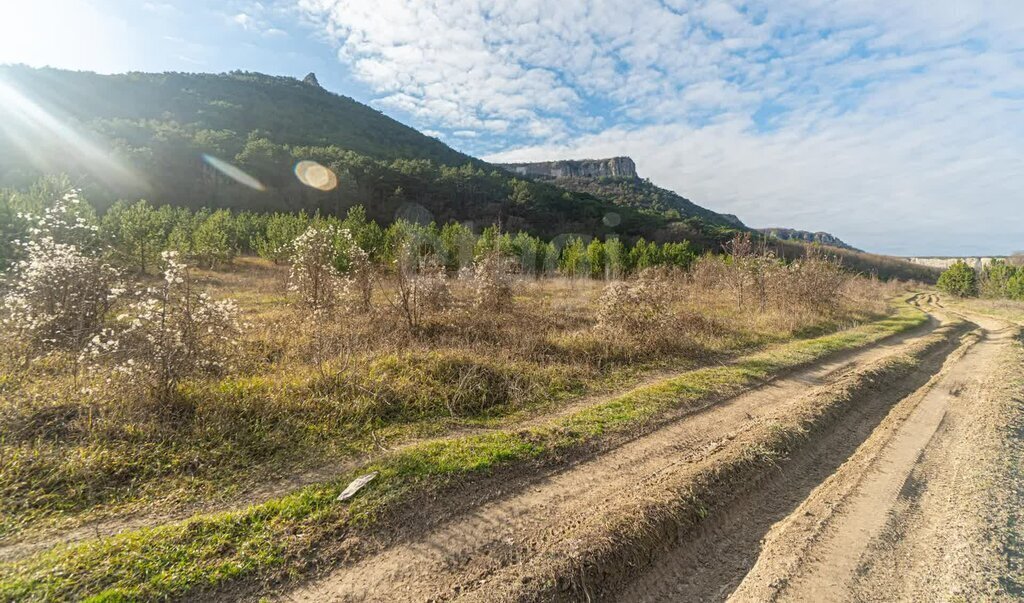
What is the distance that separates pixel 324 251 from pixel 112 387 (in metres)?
5.83

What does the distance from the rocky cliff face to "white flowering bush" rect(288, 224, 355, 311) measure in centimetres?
16365

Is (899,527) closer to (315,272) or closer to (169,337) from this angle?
(169,337)

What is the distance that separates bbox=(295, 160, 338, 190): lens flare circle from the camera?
232 feet

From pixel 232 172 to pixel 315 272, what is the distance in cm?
7424

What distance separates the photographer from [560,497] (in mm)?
4285

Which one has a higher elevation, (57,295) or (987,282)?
(987,282)

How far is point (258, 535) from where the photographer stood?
348 cm

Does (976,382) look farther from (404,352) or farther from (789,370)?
→ (404,352)

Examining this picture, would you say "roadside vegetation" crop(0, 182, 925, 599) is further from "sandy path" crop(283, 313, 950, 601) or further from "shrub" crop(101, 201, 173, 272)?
"shrub" crop(101, 201, 173, 272)

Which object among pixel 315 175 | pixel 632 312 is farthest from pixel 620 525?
pixel 315 175

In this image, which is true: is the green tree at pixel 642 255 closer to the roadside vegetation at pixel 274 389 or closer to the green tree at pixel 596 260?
the green tree at pixel 596 260

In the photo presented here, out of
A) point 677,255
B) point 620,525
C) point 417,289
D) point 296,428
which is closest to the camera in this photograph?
point 620,525

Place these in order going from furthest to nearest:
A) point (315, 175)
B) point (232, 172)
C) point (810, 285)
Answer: point (315, 175) < point (232, 172) < point (810, 285)

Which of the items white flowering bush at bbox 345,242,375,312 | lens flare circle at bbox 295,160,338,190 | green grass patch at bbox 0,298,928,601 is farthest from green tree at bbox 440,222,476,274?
lens flare circle at bbox 295,160,338,190
